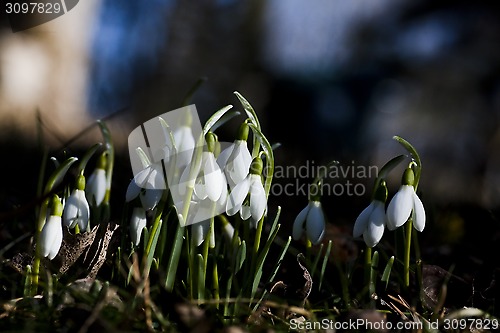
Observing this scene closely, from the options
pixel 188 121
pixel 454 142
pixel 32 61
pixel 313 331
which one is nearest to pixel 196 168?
pixel 188 121

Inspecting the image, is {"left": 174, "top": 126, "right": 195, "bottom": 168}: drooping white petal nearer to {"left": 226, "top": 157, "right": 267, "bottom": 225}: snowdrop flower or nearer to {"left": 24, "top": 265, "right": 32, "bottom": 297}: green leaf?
{"left": 226, "top": 157, "right": 267, "bottom": 225}: snowdrop flower

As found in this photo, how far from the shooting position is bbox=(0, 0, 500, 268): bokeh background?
613 centimetres

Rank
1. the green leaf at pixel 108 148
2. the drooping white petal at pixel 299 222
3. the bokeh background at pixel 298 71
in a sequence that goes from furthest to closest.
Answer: the bokeh background at pixel 298 71
the drooping white petal at pixel 299 222
the green leaf at pixel 108 148

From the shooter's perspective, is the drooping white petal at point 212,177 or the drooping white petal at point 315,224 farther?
the drooping white petal at point 315,224

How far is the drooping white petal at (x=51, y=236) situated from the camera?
4.65 feet

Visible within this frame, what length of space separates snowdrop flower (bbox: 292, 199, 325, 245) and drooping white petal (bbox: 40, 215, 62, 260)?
582 millimetres

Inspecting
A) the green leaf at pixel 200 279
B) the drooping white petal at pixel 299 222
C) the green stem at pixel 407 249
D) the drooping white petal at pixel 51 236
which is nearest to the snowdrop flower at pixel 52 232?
the drooping white petal at pixel 51 236

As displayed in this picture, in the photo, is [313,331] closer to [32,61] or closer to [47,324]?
[47,324]

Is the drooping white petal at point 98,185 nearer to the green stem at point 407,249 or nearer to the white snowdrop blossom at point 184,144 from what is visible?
the white snowdrop blossom at point 184,144

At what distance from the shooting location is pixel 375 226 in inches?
59.8

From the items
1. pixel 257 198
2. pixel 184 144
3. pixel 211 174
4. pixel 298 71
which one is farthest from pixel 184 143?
pixel 298 71

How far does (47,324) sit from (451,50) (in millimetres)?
7586

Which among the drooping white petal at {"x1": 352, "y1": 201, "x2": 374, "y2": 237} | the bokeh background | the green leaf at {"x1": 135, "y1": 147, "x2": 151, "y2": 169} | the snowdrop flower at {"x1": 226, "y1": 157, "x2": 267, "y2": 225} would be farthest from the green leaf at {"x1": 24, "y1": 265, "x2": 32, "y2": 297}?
the bokeh background

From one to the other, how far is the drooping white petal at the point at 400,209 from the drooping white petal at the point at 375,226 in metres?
0.04
